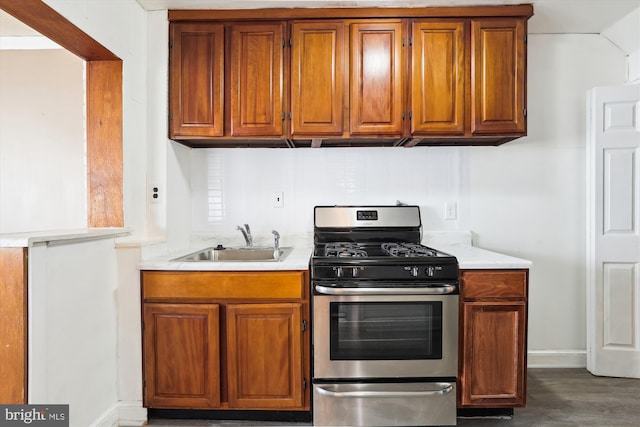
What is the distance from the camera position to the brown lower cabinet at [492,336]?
1.95 m

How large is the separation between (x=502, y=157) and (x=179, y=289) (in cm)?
224

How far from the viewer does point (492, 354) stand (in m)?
1.95

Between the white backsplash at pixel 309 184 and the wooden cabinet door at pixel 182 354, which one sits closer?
the wooden cabinet door at pixel 182 354

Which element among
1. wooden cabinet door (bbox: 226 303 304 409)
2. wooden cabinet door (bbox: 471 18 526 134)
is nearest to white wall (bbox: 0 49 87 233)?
wooden cabinet door (bbox: 226 303 304 409)

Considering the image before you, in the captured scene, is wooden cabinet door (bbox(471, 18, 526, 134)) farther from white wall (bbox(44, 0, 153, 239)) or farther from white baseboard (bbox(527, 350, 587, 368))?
white wall (bbox(44, 0, 153, 239))

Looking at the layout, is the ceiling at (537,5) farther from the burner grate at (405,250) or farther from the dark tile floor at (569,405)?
the dark tile floor at (569,405)

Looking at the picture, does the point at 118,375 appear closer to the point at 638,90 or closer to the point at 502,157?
the point at 502,157

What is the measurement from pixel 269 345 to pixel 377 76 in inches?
64.1

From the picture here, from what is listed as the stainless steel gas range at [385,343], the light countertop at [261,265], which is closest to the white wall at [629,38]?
the light countertop at [261,265]

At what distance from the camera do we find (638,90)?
2434 millimetres

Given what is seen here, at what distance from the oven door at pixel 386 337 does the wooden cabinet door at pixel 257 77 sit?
1086 mm

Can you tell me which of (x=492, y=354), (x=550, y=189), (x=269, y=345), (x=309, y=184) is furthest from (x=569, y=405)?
(x=309, y=184)

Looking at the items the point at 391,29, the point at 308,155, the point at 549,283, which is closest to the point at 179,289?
the point at 308,155

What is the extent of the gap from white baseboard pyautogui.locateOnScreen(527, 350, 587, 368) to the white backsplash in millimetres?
1046
